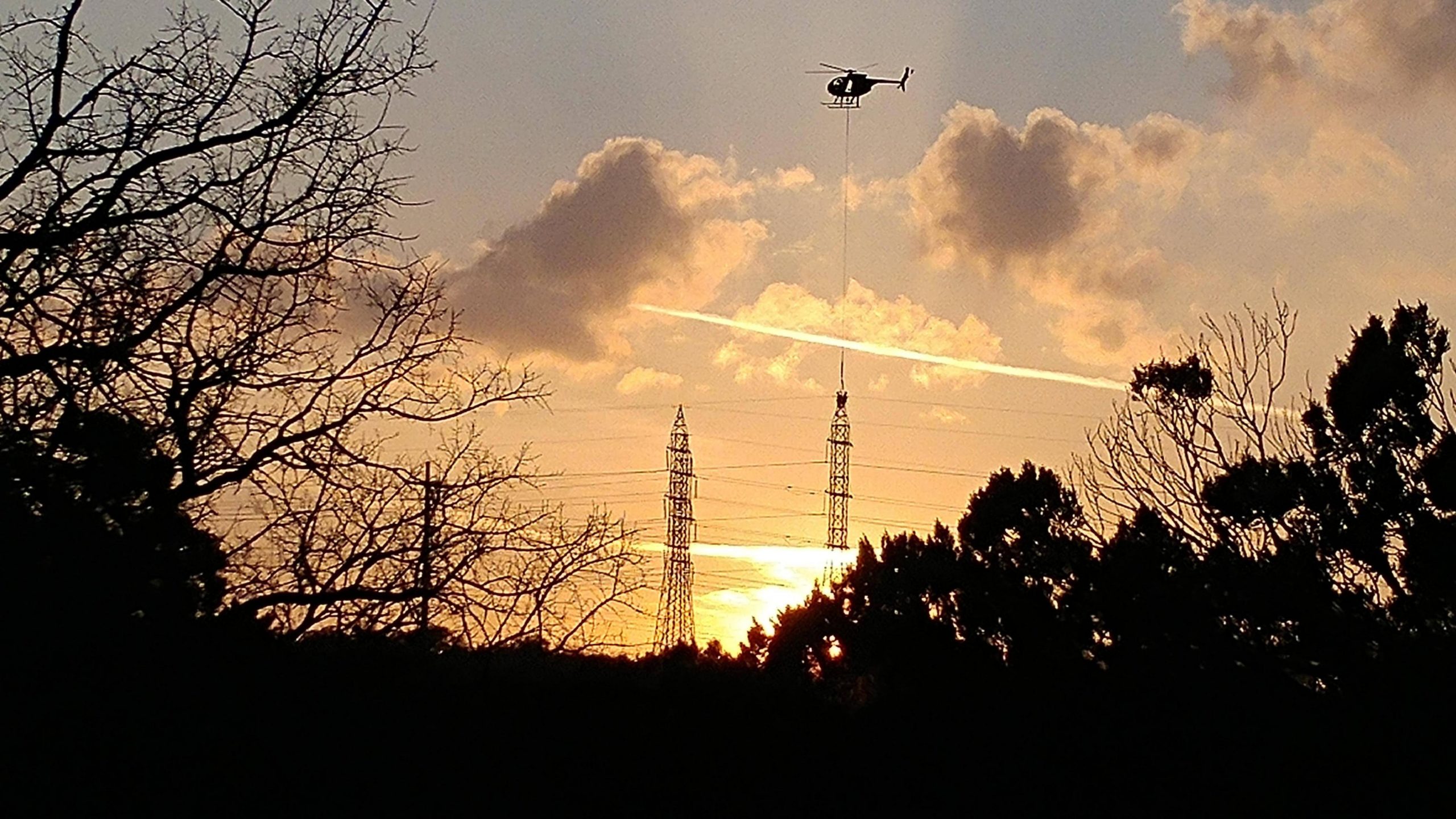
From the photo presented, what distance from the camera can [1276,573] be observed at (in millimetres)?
29812

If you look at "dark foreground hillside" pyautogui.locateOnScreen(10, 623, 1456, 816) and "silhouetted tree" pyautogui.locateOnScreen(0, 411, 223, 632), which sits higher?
"silhouetted tree" pyautogui.locateOnScreen(0, 411, 223, 632)

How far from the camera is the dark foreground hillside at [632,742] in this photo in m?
9.14

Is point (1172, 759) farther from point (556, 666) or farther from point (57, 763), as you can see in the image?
point (57, 763)

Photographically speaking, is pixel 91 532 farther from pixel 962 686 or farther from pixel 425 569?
pixel 962 686

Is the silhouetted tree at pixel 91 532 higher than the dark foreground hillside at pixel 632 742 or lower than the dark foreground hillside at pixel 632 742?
higher

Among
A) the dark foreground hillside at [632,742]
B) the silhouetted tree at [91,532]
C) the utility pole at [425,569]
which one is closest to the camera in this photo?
the silhouetted tree at [91,532]

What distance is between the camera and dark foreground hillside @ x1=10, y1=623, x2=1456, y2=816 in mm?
9141

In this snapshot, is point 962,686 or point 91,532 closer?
point 91,532

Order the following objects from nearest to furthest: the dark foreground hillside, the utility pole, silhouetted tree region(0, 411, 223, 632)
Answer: silhouetted tree region(0, 411, 223, 632) → the dark foreground hillside → the utility pole

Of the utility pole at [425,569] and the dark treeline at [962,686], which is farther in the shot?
the utility pole at [425,569]

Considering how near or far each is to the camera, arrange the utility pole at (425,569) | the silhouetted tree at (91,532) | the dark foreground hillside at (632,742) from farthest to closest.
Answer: the utility pole at (425,569) → the dark foreground hillside at (632,742) → the silhouetted tree at (91,532)

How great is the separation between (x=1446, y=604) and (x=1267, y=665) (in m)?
3.17

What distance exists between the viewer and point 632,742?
13.7 meters

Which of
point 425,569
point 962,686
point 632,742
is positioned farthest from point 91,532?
point 962,686
